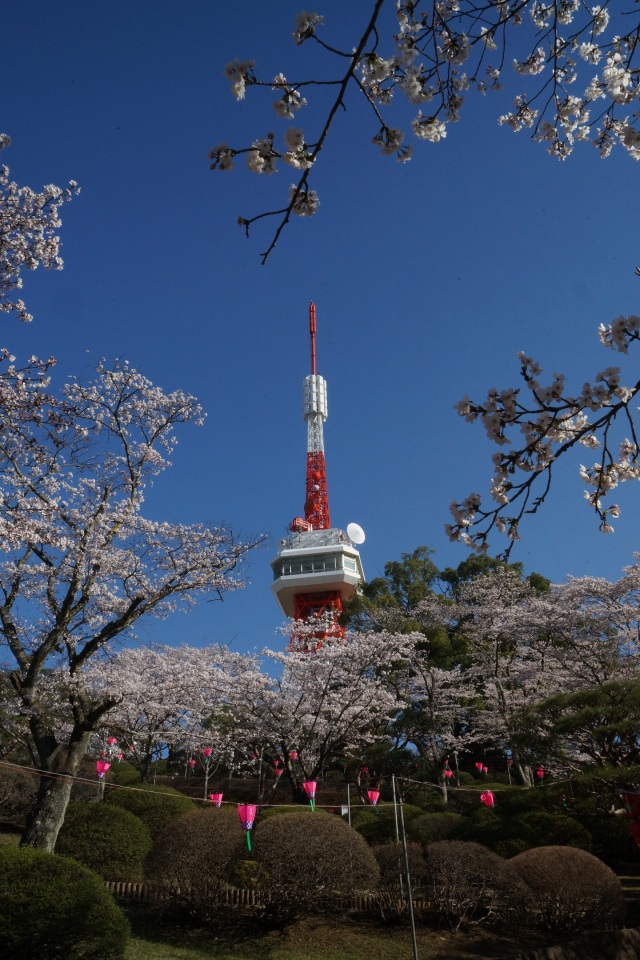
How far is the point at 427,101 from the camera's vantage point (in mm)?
3252

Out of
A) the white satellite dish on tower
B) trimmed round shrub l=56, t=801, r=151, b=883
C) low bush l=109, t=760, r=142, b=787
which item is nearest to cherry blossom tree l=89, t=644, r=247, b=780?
low bush l=109, t=760, r=142, b=787

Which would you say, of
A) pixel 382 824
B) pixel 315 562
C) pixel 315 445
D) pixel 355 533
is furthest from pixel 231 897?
pixel 315 445

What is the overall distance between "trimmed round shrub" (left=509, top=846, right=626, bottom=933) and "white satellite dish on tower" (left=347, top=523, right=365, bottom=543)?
2870 centimetres

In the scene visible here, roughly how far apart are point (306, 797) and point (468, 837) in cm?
354

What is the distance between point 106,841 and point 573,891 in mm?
7424

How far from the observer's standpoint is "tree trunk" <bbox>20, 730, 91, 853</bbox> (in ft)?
28.0

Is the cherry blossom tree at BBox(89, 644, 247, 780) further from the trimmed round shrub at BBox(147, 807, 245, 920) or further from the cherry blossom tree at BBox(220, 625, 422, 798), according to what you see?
the trimmed round shrub at BBox(147, 807, 245, 920)

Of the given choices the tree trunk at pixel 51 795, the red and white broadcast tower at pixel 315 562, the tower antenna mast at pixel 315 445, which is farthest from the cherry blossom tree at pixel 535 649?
the tower antenna mast at pixel 315 445

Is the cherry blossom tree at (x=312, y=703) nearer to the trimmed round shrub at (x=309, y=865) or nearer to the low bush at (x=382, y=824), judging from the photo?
the low bush at (x=382, y=824)


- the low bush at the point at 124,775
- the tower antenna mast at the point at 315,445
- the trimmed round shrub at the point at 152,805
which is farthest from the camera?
the tower antenna mast at the point at 315,445

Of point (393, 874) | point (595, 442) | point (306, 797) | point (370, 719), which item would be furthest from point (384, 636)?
point (595, 442)

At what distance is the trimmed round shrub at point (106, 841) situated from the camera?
10828 millimetres

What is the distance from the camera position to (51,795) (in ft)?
28.6

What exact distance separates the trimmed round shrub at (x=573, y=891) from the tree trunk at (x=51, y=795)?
6.47 m
